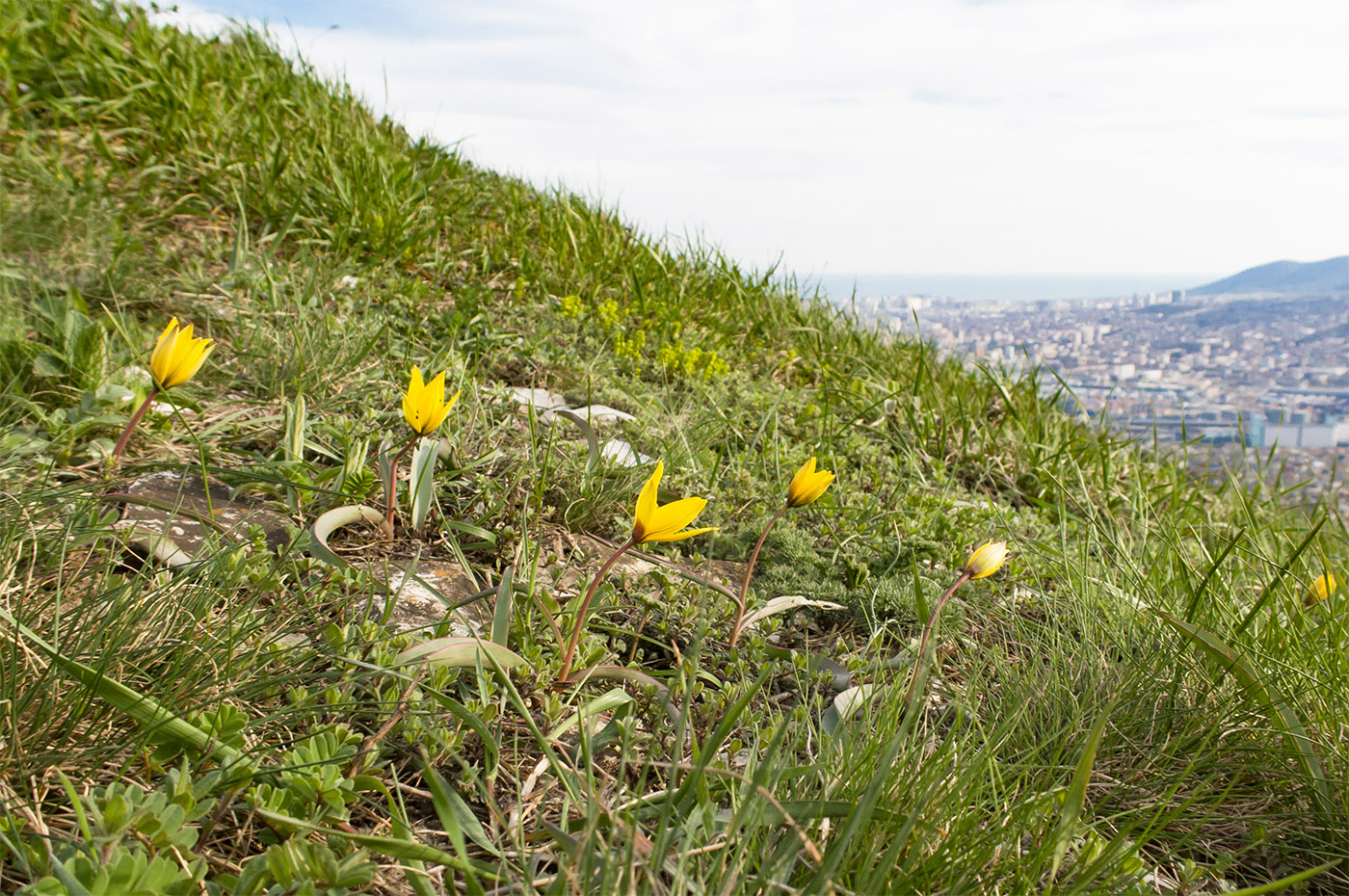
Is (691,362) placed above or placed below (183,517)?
above

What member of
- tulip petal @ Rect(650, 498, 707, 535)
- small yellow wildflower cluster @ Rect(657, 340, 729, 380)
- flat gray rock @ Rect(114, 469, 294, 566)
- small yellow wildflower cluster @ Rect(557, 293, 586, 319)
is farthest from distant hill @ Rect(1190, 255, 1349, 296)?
flat gray rock @ Rect(114, 469, 294, 566)

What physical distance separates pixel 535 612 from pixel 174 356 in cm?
87

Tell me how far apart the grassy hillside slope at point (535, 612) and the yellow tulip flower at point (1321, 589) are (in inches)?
1.1

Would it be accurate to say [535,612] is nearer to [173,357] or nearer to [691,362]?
[173,357]

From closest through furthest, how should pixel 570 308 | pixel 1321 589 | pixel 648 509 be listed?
1. pixel 648 509
2. pixel 1321 589
3. pixel 570 308

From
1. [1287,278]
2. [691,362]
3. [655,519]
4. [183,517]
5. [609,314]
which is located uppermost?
[1287,278]

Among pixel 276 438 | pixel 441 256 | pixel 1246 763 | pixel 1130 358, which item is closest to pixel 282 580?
pixel 276 438

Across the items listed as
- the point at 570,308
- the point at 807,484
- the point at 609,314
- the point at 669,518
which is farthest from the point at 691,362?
the point at 669,518

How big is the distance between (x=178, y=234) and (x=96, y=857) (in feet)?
10.9

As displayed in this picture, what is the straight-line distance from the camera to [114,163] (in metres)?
3.72

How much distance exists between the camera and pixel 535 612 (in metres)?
1.64

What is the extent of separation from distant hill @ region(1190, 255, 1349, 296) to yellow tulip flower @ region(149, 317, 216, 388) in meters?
31.8

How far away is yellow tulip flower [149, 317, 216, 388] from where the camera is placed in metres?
1.57

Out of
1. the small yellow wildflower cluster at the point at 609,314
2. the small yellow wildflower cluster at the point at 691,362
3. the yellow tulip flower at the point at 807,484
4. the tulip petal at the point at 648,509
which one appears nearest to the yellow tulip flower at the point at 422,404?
the tulip petal at the point at 648,509
